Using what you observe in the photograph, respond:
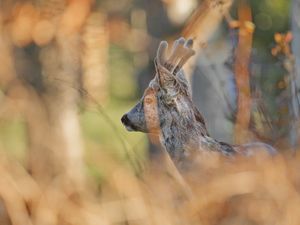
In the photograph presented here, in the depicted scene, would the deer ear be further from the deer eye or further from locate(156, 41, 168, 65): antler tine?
the deer eye

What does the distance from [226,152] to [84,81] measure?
217 inches

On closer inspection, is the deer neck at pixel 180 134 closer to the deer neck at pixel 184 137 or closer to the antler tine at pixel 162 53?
the deer neck at pixel 184 137

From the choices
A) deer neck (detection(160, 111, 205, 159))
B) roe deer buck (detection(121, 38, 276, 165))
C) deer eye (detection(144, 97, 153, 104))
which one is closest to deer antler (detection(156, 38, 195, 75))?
roe deer buck (detection(121, 38, 276, 165))

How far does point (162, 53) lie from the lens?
472 cm

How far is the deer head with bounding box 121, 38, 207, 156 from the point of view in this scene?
4.69 meters

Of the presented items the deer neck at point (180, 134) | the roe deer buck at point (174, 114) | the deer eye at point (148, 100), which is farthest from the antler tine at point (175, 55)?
the deer neck at point (180, 134)

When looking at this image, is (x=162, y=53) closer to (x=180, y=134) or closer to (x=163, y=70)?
(x=163, y=70)

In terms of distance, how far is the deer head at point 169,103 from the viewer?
4691mm

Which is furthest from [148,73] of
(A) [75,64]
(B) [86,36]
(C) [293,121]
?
Result: (C) [293,121]

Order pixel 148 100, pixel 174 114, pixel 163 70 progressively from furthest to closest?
pixel 174 114 < pixel 148 100 < pixel 163 70

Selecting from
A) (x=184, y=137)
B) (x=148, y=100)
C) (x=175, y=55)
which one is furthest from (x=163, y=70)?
(x=184, y=137)

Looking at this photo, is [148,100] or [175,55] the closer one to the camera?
[175,55]

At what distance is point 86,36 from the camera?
8422 mm

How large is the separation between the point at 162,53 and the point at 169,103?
0.95 feet
